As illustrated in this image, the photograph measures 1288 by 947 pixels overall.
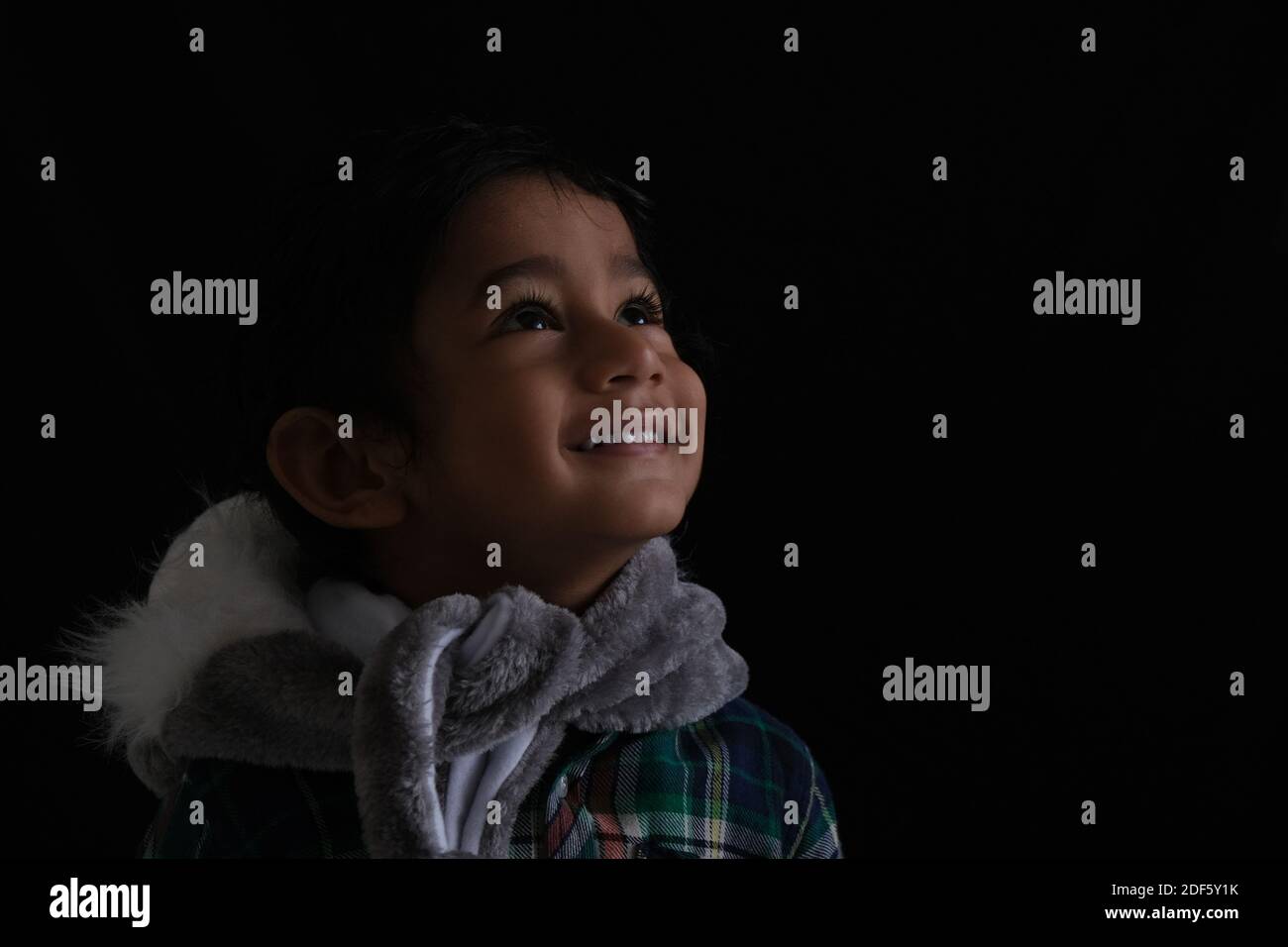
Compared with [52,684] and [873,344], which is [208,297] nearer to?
[52,684]

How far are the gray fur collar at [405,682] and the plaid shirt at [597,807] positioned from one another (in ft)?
0.08

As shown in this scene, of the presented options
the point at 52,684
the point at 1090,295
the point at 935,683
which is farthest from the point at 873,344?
the point at 52,684

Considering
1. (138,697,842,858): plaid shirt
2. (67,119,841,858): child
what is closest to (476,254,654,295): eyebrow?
(67,119,841,858): child

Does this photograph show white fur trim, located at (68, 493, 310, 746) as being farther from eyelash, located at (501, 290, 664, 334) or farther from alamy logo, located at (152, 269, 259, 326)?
eyelash, located at (501, 290, 664, 334)

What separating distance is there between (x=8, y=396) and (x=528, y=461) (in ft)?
2.42

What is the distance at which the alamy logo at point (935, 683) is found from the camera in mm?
1483

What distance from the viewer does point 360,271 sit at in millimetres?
1078

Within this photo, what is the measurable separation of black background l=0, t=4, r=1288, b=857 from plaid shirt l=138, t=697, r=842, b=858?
410 mm

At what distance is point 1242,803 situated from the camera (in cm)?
147

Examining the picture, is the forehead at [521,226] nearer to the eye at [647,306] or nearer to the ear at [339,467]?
the eye at [647,306]

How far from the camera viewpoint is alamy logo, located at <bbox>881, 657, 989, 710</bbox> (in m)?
1.48
